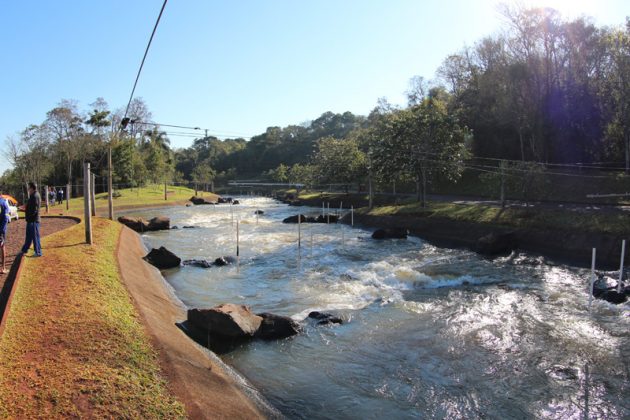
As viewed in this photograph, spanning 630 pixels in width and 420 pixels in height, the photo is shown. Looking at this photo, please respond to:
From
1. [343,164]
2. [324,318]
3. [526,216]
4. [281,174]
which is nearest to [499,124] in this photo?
[343,164]

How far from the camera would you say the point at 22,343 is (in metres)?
7.62

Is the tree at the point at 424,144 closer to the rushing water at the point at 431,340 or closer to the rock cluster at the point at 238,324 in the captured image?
the rushing water at the point at 431,340

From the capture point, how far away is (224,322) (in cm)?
1177

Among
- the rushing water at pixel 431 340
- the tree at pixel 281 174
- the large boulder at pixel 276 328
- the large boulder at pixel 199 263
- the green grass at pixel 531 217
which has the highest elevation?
the tree at pixel 281 174

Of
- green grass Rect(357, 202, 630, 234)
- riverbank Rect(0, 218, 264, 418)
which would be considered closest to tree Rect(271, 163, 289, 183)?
green grass Rect(357, 202, 630, 234)

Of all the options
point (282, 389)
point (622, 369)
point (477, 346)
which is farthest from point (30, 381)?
point (622, 369)

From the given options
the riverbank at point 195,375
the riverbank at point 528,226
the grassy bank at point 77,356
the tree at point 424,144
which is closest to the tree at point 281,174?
the tree at point 424,144

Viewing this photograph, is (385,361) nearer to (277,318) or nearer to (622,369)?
(277,318)

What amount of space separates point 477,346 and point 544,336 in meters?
2.10

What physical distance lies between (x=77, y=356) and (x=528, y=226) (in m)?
27.3

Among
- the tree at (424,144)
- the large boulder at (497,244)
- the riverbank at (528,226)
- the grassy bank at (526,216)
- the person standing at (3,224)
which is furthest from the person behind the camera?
the tree at (424,144)

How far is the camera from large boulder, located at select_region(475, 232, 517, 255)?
1032 inches

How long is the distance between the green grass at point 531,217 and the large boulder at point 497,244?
2.30 meters

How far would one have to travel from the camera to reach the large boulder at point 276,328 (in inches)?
480
